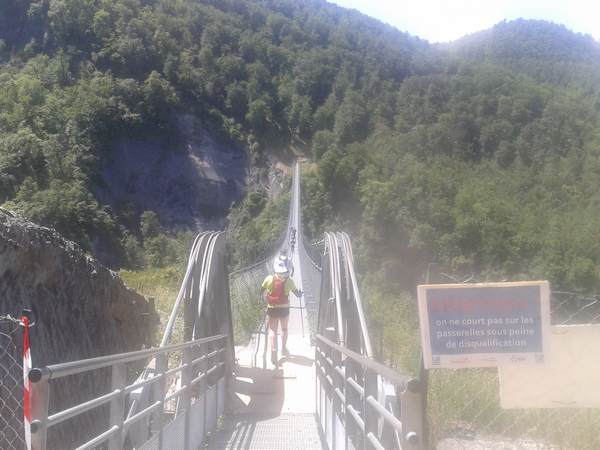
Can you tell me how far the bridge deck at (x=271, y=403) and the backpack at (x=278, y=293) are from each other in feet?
2.12

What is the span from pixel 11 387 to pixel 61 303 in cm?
122

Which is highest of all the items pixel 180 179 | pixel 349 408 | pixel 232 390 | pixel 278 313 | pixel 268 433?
pixel 180 179

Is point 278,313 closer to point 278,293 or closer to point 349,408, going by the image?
point 278,293

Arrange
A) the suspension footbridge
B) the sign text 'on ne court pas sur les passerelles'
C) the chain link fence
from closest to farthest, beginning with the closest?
the suspension footbridge → the sign text 'on ne court pas sur les passerelles' → the chain link fence

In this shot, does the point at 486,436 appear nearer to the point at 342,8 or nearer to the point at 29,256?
the point at 29,256

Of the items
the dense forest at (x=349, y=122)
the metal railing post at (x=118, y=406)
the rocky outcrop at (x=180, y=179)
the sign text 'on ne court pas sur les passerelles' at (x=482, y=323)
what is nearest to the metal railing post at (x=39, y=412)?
the metal railing post at (x=118, y=406)

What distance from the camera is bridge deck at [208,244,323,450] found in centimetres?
401

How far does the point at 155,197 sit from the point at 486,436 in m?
52.0

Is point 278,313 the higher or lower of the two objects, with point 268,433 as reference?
higher

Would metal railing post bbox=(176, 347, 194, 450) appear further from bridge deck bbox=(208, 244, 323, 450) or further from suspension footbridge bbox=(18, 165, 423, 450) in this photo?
bridge deck bbox=(208, 244, 323, 450)

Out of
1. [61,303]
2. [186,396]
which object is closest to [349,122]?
[61,303]

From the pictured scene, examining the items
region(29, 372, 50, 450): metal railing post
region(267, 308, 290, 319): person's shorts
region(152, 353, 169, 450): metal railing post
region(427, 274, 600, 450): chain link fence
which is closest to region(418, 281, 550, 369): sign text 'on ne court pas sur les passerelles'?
region(427, 274, 600, 450): chain link fence

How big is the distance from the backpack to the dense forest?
15405mm

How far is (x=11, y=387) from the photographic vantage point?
3.10 m
